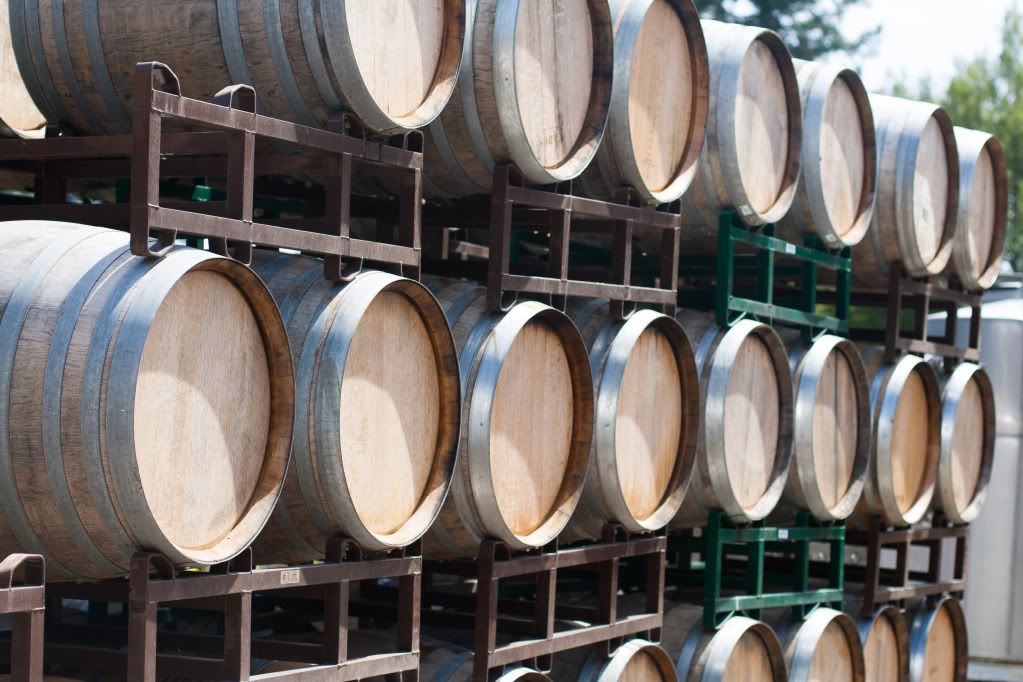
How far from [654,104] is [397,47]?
2.08 metres

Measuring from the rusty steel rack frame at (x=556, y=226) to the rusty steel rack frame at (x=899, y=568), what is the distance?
8.84 ft

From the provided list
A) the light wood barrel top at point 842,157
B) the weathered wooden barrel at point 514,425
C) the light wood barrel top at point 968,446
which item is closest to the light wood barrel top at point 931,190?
the light wood barrel top at point 842,157

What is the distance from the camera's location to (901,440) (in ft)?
30.9

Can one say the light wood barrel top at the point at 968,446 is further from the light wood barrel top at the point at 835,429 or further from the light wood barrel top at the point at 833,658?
the light wood barrel top at the point at 833,658

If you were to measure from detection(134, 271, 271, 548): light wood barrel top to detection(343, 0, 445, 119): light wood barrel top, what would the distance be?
1113 mm

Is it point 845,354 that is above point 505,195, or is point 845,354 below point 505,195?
below

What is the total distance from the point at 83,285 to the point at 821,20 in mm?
25844

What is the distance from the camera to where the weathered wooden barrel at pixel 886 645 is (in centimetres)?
922

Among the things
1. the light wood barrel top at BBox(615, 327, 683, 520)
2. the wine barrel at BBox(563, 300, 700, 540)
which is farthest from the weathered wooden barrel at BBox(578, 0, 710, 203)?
the light wood barrel top at BBox(615, 327, 683, 520)

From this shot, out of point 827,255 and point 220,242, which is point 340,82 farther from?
point 827,255

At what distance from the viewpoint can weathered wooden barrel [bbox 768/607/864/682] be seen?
830 centimetres

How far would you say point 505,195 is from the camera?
621 cm

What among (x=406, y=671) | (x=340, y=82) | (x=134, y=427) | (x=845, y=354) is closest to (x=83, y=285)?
(x=134, y=427)

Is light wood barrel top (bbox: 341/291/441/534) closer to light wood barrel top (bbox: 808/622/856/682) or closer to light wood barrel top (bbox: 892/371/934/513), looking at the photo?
light wood barrel top (bbox: 808/622/856/682)
